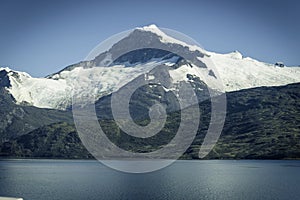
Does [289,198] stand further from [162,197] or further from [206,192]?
[162,197]

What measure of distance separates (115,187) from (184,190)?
110 feet

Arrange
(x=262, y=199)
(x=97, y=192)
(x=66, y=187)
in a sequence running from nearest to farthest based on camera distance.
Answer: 1. (x=262, y=199)
2. (x=97, y=192)
3. (x=66, y=187)

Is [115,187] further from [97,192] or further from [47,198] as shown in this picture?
[47,198]

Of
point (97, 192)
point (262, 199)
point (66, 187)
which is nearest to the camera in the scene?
point (262, 199)

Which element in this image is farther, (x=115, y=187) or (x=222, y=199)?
(x=115, y=187)

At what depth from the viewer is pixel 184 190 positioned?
179625 millimetres

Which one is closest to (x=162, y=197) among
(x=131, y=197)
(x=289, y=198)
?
(x=131, y=197)

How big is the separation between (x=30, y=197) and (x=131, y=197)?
37522 mm

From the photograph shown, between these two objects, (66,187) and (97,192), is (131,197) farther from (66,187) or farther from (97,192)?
(66,187)

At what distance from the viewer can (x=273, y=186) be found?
645 ft

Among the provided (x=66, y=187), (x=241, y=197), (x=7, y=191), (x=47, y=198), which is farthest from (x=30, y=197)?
(x=241, y=197)

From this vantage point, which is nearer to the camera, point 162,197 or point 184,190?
point 162,197

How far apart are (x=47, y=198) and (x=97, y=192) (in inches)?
970

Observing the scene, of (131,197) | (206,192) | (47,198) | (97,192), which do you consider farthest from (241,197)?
(47,198)
